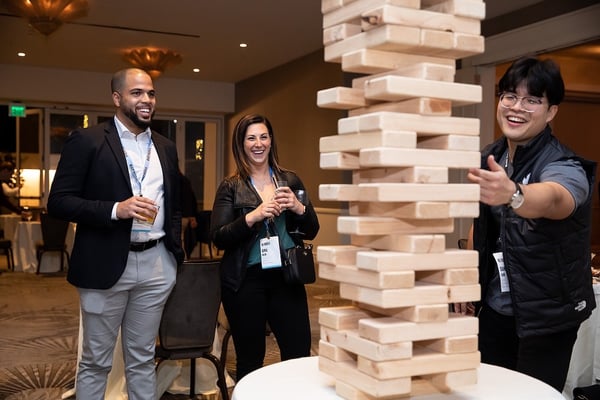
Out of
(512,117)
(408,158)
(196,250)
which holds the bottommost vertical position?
(196,250)

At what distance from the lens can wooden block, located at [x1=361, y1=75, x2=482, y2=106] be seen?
1247 mm

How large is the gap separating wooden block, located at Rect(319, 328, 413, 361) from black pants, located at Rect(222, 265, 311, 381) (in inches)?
53.9

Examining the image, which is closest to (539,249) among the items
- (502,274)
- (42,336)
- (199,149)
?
(502,274)

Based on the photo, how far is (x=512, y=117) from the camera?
177cm

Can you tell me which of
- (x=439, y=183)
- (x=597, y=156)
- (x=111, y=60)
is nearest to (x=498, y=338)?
(x=439, y=183)

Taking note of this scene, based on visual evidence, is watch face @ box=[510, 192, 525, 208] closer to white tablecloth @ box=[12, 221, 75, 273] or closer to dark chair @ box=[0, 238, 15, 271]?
white tablecloth @ box=[12, 221, 75, 273]

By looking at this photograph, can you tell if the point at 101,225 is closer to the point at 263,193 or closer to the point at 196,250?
the point at 263,193

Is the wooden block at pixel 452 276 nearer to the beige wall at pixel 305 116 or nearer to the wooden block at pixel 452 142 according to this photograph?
the wooden block at pixel 452 142

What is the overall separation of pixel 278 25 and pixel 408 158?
7467 mm

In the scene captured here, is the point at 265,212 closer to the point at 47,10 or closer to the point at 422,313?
the point at 422,313

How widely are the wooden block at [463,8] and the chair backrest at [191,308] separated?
208 cm

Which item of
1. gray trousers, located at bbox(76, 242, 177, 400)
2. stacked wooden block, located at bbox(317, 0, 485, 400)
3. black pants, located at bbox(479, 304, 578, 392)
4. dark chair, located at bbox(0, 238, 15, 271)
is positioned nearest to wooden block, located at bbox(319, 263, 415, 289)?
stacked wooden block, located at bbox(317, 0, 485, 400)

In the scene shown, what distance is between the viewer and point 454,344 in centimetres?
132

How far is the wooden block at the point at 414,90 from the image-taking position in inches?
49.1
